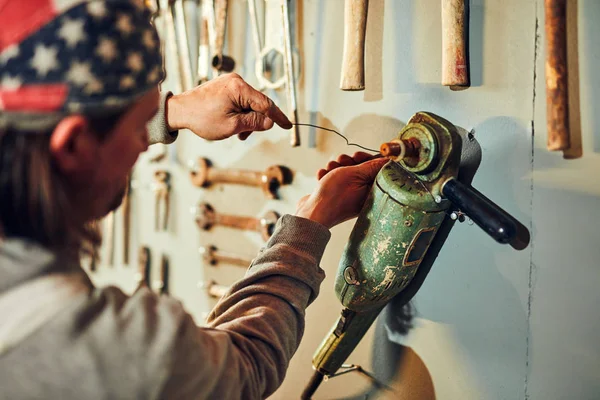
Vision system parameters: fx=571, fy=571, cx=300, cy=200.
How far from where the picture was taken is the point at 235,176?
1.55m

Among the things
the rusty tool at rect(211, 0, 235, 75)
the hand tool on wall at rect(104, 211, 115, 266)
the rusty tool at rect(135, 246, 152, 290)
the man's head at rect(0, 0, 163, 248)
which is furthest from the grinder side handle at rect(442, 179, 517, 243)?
the hand tool on wall at rect(104, 211, 115, 266)

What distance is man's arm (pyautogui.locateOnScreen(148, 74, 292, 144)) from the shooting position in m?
1.04

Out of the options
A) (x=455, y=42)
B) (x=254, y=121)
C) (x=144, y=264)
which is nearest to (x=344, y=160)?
(x=254, y=121)

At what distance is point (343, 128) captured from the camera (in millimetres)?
1298

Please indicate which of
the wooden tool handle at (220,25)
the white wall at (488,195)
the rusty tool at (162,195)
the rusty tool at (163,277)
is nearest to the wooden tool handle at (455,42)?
the white wall at (488,195)

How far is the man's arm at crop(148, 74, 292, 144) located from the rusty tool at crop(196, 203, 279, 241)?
1.30 ft

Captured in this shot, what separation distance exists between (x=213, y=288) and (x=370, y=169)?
0.76m

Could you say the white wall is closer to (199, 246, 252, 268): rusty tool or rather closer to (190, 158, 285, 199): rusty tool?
(190, 158, 285, 199): rusty tool

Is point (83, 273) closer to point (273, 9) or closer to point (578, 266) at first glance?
point (578, 266)

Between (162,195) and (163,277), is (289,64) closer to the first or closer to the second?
(162,195)

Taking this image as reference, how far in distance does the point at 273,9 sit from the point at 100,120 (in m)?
0.80

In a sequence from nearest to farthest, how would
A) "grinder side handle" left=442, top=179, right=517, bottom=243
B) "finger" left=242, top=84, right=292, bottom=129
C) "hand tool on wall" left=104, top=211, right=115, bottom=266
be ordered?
"grinder side handle" left=442, top=179, right=517, bottom=243, "finger" left=242, top=84, right=292, bottom=129, "hand tool on wall" left=104, top=211, right=115, bottom=266

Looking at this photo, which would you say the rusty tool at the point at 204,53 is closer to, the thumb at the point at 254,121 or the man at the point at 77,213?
the thumb at the point at 254,121

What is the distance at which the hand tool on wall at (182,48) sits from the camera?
5.28 ft
